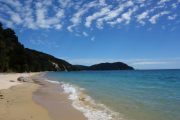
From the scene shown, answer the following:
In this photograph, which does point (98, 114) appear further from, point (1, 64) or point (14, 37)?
point (14, 37)

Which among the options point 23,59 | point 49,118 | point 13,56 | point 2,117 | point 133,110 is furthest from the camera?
point 23,59

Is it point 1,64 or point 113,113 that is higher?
point 1,64

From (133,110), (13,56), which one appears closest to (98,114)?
(133,110)

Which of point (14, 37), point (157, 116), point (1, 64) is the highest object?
point (14, 37)

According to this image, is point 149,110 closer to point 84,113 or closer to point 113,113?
point 113,113

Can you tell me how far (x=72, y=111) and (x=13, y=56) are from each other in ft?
259

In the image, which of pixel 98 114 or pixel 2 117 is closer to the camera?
pixel 2 117

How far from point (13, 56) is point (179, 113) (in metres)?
80.8

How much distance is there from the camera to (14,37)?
8794cm

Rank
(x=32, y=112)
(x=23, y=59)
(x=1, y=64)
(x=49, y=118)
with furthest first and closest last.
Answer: (x=23, y=59) < (x=1, y=64) < (x=32, y=112) < (x=49, y=118)

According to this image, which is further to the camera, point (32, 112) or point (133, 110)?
point (133, 110)

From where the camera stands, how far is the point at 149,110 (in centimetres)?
1338

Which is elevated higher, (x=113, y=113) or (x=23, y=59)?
(x=23, y=59)

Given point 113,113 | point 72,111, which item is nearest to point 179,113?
point 113,113
